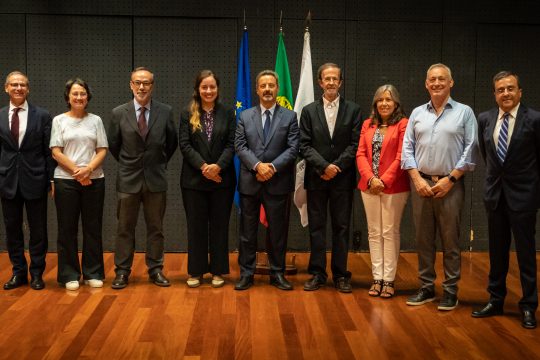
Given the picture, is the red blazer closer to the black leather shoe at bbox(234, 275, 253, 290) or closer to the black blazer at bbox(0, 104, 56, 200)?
the black leather shoe at bbox(234, 275, 253, 290)

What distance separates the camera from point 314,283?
5062 millimetres

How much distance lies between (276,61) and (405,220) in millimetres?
2060

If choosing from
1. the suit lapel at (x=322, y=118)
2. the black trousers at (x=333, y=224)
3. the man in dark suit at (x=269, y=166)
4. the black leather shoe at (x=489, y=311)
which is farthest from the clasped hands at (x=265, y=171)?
the black leather shoe at (x=489, y=311)

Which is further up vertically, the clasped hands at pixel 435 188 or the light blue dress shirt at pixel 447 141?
the light blue dress shirt at pixel 447 141

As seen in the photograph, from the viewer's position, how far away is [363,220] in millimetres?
6531

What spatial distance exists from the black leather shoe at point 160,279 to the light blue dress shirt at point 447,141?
6.80 feet

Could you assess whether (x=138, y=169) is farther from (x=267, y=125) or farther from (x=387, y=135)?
(x=387, y=135)

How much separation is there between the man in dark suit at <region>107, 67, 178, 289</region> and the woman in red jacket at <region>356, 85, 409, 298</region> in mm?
1520

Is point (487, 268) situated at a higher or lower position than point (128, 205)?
lower

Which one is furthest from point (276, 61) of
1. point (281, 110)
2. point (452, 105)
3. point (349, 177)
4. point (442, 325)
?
point (442, 325)

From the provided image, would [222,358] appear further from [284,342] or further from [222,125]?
[222,125]

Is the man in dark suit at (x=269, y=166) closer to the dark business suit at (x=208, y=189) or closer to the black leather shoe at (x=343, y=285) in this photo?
the dark business suit at (x=208, y=189)

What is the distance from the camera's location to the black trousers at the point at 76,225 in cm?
495

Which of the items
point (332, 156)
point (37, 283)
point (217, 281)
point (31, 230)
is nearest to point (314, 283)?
point (217, 281)
